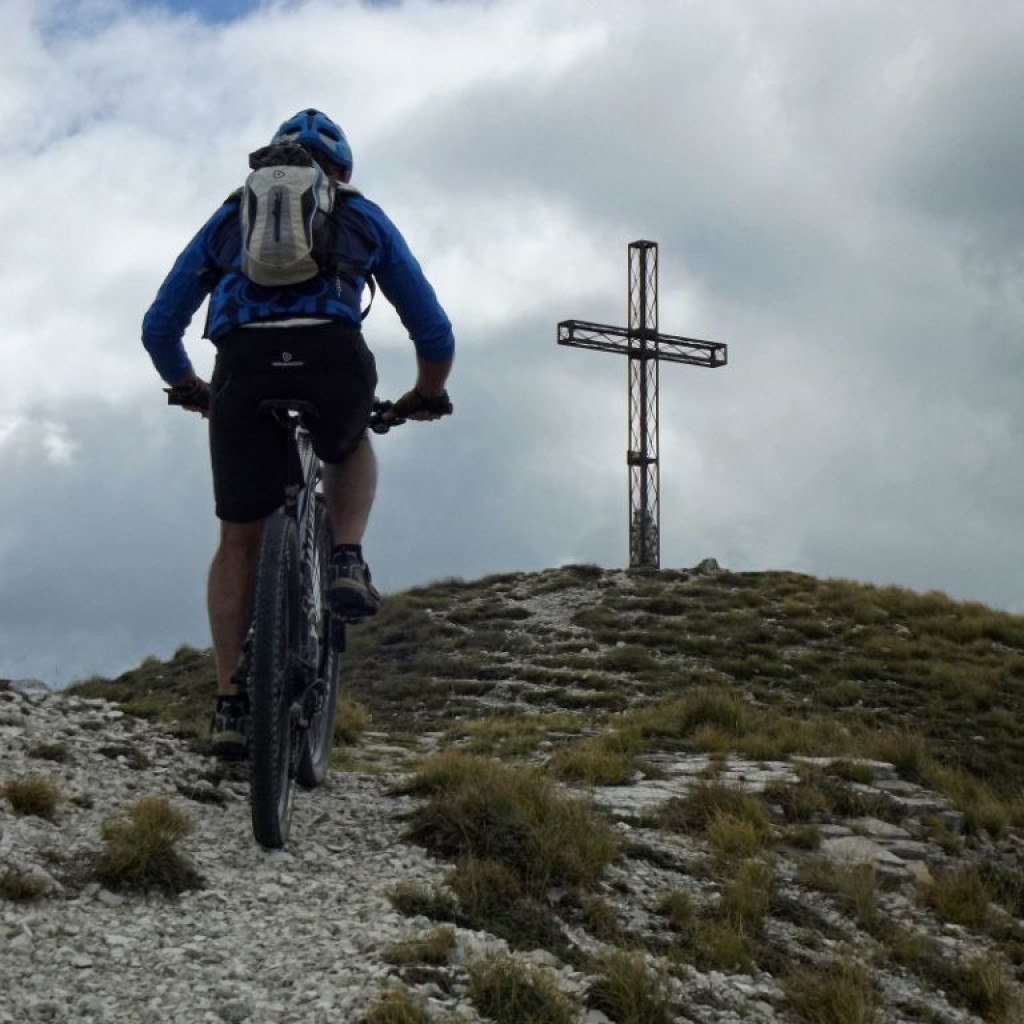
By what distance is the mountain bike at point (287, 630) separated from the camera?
4.77m

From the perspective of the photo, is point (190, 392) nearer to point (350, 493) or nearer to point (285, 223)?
point (350, 493)

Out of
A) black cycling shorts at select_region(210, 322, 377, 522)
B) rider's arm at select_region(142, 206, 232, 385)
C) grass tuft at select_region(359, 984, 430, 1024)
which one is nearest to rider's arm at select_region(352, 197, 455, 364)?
black cycling shorts at select_region(210, 322, 377, 522)

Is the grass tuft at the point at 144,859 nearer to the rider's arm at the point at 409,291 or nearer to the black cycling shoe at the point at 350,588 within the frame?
the black cycling shoe at the point at 350,588

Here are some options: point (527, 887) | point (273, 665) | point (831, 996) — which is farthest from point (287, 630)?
point (831, 996)

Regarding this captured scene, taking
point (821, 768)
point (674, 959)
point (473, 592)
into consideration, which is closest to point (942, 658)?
point (473, 592)

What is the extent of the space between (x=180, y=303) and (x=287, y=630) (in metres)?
1.46

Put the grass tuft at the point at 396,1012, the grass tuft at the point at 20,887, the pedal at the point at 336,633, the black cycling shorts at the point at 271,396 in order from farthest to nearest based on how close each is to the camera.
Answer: the pedal at the point at 336,633, the black cycling shorts at the point at 271,396, the grass tuft at the point at 20,887, the grass tuft at the point at 396,1012

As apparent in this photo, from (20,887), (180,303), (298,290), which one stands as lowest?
(20,887)

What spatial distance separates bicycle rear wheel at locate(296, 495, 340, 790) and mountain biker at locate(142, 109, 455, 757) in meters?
0.08

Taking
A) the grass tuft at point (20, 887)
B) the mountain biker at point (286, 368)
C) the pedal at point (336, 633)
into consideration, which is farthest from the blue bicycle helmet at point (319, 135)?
the grass tuft at point (20, 887)

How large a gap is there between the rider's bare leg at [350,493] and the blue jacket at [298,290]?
543 mm

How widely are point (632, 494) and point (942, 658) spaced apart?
8.96m

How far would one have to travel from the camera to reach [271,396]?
201 inches

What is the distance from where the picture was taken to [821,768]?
8.93 meters
